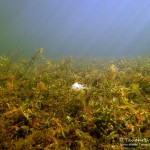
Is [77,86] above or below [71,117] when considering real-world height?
above

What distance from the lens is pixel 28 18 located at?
96688mm

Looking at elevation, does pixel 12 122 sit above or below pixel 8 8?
below

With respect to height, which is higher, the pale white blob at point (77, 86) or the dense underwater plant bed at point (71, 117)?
the pale white blob at point (77, 86)

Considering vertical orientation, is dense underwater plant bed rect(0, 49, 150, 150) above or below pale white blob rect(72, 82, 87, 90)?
below

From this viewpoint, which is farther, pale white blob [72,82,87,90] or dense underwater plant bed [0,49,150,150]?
pale white blob [72,82,87,90]

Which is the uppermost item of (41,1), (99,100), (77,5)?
(77,5)

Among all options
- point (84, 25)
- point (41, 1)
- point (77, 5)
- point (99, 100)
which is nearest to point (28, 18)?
point (41, 1)

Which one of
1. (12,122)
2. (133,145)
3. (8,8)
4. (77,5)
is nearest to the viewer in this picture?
(133,145)

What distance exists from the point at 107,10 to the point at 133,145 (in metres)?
116

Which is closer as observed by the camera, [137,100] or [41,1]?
[137,100]

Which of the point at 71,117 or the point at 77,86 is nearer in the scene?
the point at 71,117

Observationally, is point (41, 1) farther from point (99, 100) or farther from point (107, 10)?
point (99, 100)

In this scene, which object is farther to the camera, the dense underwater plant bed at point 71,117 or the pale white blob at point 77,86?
the pale white blob at point 77,86

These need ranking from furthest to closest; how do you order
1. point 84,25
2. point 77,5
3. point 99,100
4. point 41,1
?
1. point 84,25
2. point 77,5
3. point 41,1
4. point 99,100
